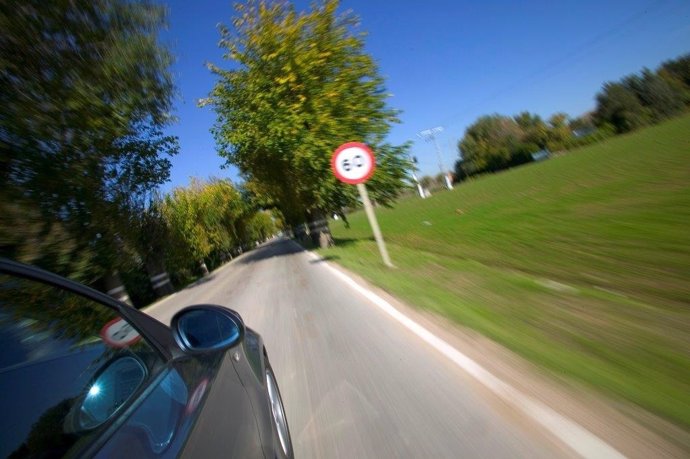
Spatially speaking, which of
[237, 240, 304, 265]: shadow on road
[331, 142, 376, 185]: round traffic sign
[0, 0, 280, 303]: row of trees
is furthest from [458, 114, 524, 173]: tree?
[331, 142, 376, 185]: round traffic sign

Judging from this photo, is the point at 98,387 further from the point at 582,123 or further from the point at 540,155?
the point at 582,123

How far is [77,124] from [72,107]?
801mm

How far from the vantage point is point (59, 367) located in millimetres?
1475

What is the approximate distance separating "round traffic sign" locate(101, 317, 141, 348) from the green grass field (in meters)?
2.96

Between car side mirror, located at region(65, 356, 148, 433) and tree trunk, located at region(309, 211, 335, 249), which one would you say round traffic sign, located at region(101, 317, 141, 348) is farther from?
tree trunk, located at region(309, 211, 335, 249)

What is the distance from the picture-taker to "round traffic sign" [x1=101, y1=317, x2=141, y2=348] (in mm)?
1799

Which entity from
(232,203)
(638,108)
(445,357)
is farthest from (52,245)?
(638,108)

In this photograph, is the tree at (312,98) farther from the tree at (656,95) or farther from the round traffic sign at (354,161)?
the tree at (656,95)

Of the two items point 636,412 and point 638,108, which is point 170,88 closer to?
point 636,412

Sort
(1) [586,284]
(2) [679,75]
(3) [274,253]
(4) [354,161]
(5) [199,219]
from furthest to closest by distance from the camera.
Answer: (2) [679,75] → (5) [199,219] → (3) [274,253] → (4) [354,161] → (1) [586,284]

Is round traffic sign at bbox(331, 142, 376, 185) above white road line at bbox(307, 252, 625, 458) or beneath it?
above

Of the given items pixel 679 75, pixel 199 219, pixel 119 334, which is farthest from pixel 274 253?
pixel 679 75

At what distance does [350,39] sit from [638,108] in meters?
70.6

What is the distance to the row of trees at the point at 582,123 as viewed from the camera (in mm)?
68625
